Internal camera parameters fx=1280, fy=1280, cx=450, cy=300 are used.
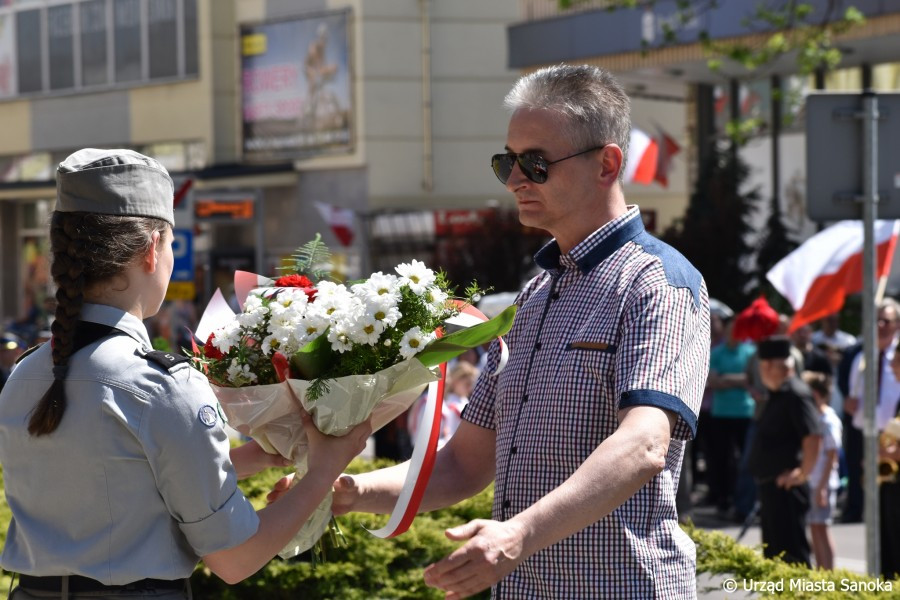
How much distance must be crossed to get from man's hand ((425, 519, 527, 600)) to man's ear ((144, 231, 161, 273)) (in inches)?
36.3

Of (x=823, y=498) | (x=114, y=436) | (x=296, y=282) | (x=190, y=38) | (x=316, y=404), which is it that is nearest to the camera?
(x=114, y=436)

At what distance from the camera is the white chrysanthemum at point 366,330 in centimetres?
303

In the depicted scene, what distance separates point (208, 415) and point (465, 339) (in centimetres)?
66

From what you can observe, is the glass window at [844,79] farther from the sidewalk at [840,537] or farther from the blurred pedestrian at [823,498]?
the blurred pedestrian at [823,498]

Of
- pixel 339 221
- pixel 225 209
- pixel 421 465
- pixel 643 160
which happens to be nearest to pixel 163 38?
pixel 225 209

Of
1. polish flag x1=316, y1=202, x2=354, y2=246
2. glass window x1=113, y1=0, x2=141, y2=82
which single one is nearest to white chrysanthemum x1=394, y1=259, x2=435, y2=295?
polish flag x1=316, y1=202, x2=354, y2=246

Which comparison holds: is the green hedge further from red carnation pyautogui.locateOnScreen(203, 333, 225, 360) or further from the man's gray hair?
the man's gray hair

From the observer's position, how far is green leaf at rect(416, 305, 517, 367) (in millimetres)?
3021

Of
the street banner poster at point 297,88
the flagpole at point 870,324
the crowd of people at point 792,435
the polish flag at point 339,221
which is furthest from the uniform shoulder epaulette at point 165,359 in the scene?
the street banner poster at point 297,88

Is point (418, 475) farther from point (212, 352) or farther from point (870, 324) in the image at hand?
point (870, 324)

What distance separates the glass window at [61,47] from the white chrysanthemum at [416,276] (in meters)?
32.7

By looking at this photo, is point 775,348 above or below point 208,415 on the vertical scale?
below

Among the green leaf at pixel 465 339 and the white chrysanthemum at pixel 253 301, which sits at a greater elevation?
the white chrysanthemum at pixel 253 301

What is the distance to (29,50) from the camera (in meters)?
34.8
